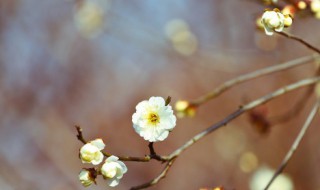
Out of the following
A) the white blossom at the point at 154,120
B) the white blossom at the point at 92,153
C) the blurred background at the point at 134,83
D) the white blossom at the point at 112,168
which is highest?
the blurred background at the point at 134,83

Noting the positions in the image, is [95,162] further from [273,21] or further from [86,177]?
[273,21]

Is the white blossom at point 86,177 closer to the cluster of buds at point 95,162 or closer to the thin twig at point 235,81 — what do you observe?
the cluster of buds at point 95,162

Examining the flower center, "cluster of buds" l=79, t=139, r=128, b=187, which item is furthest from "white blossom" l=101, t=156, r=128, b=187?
the flower center

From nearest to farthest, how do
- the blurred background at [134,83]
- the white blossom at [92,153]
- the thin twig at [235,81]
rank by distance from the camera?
the white blossom at [92,153], the thin twig at [235,81], the blurred background at [134,83]

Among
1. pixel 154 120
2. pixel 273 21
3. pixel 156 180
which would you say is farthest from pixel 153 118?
pixel 273 21

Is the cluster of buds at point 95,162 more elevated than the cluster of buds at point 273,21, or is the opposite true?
the cluster of buds at point 273,21

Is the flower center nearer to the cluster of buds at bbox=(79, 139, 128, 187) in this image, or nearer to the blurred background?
the cluster of buds at bbox=(79, 139, 128, 187)

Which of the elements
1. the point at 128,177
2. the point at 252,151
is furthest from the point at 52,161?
the point at 252,151

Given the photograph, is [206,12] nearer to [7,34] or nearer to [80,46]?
[80,46]

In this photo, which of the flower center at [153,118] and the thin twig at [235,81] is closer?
the flower center at [153,118]

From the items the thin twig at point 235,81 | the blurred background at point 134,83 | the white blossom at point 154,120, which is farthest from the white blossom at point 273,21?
the blurred background at point 134,83
